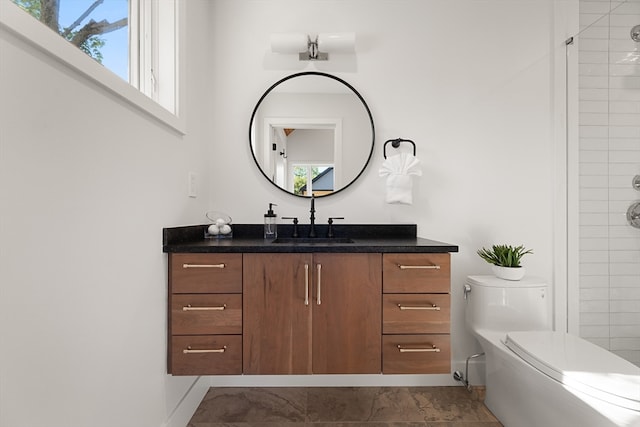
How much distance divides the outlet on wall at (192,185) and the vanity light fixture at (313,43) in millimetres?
908

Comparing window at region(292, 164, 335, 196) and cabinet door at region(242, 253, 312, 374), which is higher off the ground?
window at region(292, 164, 335, 196)

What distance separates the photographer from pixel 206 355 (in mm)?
1258

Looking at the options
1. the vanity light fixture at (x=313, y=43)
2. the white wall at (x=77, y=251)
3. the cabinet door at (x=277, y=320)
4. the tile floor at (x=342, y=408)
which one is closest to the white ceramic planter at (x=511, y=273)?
the tile floor at (x=342, y=408)

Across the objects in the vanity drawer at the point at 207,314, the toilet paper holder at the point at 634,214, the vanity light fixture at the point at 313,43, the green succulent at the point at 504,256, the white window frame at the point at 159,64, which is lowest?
the vanity drawer at the point at 207,314

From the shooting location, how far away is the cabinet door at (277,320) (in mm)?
1257

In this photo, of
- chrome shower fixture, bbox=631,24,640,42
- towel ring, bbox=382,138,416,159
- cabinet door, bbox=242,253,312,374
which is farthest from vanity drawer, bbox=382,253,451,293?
chrome shower fixture, bbox=631,24,640,42

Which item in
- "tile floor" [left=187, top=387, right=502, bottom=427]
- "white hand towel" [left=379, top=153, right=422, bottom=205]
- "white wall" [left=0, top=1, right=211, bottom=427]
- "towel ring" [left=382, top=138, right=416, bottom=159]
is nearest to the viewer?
"white wall" [left=0, top=1, right=211, bottom=427]

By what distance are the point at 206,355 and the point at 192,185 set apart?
850mm

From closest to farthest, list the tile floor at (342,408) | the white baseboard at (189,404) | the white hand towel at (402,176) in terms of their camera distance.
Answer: the white baseboard at (189,404) → the tile floor at (342,408) → the white hand towel at (402,176)

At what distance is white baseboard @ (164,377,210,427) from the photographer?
1380mm

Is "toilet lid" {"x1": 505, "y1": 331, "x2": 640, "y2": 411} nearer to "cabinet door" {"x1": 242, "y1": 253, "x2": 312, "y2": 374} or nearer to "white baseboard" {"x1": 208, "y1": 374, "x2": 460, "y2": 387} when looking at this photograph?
"white baseboard" {"x1": 208, "y1": 374, "x2": 460, "y2": 387}

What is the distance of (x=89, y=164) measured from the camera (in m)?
0.85

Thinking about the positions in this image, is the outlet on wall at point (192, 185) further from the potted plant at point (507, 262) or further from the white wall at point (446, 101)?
the potted plant at point (507, 262)

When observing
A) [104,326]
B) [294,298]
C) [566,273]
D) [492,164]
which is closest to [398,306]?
[294,298]
